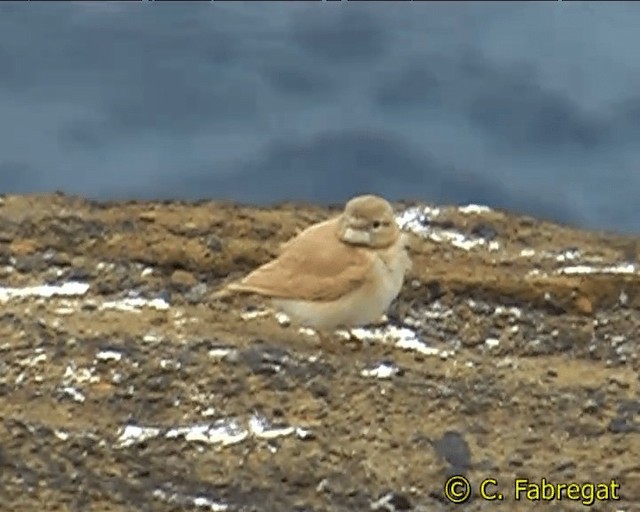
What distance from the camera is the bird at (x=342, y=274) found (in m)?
5.34

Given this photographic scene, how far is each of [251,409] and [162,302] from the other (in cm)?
91

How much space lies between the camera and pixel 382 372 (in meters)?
5.41

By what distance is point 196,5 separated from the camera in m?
9.22

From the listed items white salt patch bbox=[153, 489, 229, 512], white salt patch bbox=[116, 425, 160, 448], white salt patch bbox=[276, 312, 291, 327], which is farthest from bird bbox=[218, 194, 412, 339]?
white salt patch bbox=[153, 489, 229, 512]

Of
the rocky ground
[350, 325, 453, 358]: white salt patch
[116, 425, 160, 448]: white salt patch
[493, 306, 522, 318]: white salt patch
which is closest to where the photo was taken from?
the rocky ground

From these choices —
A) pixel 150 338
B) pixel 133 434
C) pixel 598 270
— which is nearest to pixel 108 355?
pixel 150 338

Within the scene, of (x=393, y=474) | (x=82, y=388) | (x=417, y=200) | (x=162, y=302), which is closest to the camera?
(x=393, y=474)

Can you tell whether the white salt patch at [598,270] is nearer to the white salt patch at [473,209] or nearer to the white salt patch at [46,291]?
the white salt patch at [473,209]

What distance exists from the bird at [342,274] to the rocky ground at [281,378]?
171mm

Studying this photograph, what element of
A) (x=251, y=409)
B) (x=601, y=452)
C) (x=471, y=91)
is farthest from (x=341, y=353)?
(x=471, y=91)

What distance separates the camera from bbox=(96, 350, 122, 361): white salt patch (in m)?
5.33

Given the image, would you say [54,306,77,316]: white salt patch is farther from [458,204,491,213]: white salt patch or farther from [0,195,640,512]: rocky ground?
[458,204,491,213]: white salt patch

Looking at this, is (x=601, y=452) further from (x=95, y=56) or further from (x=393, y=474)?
(x=95, y=56)

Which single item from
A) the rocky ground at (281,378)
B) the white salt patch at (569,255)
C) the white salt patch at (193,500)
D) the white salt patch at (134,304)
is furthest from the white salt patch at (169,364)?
the white salt patch at (569,255)
